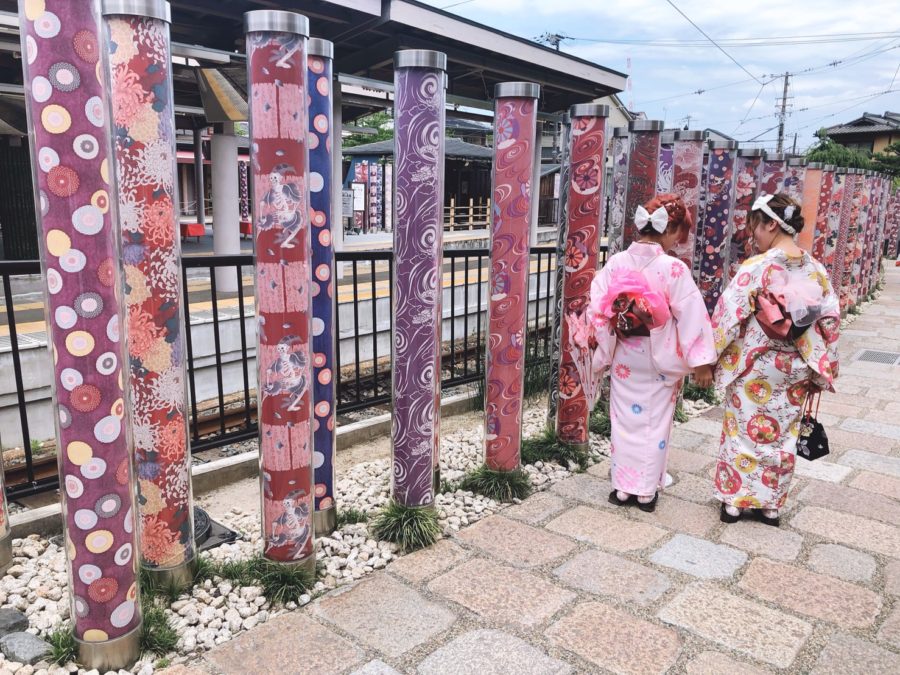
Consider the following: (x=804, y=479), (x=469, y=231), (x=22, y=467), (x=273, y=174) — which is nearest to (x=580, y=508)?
(x=804, y=479)

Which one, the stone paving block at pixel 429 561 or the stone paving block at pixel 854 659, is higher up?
the stone paving block at pixel 429 561

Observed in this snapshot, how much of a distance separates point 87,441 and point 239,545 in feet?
4.03

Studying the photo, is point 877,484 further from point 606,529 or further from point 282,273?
point 282,273

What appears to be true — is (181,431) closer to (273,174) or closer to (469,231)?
(273,174)

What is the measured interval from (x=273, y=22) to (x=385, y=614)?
2176 mm

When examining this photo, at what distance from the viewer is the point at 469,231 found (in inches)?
899

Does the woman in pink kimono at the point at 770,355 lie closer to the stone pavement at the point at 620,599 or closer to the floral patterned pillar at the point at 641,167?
the stone pavement at the point at 620,599

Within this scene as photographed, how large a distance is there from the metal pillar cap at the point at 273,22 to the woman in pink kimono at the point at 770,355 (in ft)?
7.59

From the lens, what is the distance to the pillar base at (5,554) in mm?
2818

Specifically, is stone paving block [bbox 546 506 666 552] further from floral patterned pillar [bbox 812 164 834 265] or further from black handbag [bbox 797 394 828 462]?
floral patterned pillar [bbox 812 164 834 265]

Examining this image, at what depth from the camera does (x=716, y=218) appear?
5.66 m

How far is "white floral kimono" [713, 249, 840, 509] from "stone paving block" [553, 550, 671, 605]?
0.84 m

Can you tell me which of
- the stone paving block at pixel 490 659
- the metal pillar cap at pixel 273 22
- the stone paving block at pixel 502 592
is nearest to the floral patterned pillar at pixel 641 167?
the stone paving block at pixel 502 592

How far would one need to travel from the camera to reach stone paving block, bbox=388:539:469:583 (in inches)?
114
